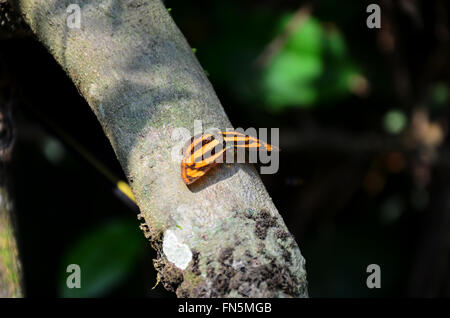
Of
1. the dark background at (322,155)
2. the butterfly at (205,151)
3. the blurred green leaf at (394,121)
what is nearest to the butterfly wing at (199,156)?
the butterfly at (205,151)

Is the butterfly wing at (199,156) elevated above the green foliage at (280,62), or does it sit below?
below

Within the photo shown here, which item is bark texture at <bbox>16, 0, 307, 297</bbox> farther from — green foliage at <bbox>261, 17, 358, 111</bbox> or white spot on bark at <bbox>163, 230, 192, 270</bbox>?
green foliage at <bbox>261, 17, 358, 111</bbox>

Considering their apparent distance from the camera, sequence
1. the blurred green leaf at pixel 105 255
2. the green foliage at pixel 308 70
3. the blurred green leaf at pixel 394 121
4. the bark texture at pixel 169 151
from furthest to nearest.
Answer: the blurred green leaf at pixel 394 121, the green foliage at pixel 308 70, the blurred green leaf at pixel 105 255, the bark texture at pixel 169 151

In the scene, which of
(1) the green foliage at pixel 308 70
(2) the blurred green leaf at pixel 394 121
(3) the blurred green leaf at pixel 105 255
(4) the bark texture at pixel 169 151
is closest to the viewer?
(4) the bark texture at pixel 169 151

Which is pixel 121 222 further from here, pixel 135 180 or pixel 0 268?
pixel 135 180

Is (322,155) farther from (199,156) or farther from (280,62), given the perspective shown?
(199,156)

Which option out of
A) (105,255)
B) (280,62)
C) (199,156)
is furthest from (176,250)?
(280,62)

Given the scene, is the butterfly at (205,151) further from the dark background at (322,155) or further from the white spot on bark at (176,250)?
the dark background at (322,155)
